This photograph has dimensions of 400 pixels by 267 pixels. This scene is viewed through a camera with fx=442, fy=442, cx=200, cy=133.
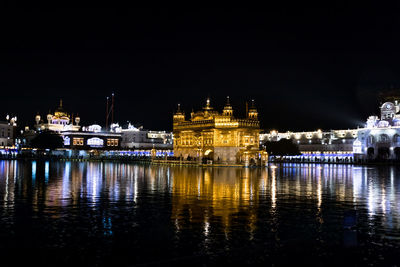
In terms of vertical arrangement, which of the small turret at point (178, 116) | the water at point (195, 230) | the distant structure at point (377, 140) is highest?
the small turret at point (178, 116)

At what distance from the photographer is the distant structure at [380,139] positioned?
7881 cm

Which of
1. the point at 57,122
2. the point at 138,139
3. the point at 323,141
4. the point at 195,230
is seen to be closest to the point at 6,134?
the point at 57,122

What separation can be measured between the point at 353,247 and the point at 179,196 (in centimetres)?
1195

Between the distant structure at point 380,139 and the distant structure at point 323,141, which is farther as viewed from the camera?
the distant structure at point 323,141

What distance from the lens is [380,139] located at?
81.2 m

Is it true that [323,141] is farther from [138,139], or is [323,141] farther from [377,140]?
[138,139]

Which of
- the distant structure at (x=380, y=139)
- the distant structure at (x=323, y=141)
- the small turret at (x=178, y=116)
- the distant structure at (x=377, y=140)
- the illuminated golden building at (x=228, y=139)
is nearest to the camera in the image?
the illuminated golden building at (x=228, y=139)

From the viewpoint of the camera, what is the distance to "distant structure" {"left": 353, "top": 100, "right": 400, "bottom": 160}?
78812mm

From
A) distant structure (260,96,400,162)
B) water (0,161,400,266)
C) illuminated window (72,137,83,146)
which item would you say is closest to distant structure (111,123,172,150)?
illuminated window (72,137,83,146)

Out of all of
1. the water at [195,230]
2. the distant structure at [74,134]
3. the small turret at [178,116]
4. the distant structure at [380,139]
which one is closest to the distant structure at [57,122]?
the distant structure at [74,134]

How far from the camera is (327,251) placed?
11.5 m

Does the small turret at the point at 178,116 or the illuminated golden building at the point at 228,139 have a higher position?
the small turret at the point at 178,116

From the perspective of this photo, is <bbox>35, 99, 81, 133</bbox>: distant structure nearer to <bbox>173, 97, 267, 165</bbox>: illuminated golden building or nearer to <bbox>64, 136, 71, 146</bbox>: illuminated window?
<bbox>64, 136, 71, 146</bbox>: illuminated window

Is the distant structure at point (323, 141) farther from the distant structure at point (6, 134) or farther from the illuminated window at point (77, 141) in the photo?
the distant structure at point (6, 134)
